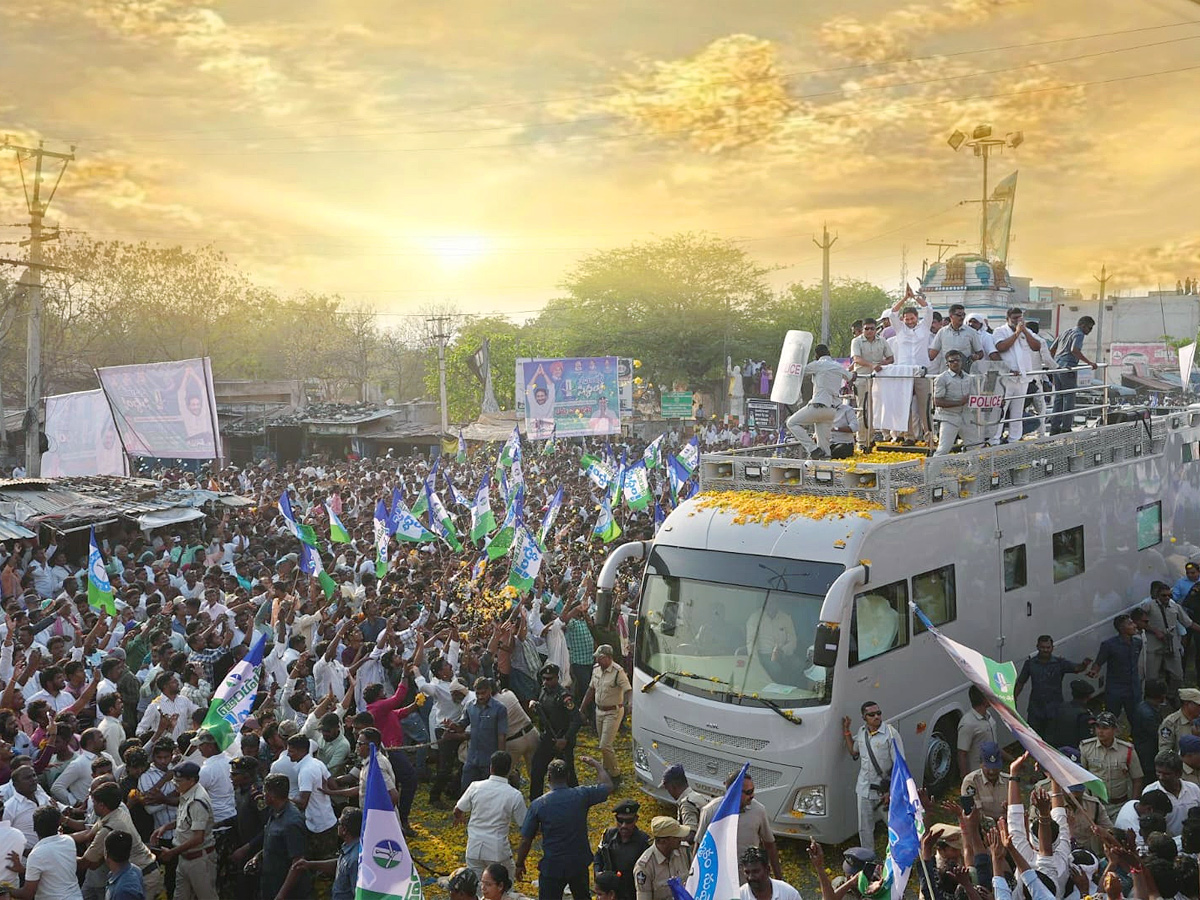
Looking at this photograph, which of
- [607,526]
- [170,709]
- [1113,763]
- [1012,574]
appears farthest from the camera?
[607,526]

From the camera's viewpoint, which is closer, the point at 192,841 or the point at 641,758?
the point at 192,841

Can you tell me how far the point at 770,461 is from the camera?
942 cm

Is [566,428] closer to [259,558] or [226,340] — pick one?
[259,558]

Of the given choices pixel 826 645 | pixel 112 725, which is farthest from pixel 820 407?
pixel 112 725

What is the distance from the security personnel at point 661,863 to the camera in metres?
6.27

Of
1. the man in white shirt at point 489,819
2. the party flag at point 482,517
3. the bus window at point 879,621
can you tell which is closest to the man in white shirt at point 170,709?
the man in white shirt at point 489,819

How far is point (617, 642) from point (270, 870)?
21.8 ft

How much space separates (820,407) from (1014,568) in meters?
2.39

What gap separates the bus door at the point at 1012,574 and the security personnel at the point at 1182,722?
5.68 feet

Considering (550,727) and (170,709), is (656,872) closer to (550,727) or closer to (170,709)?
(550,727)

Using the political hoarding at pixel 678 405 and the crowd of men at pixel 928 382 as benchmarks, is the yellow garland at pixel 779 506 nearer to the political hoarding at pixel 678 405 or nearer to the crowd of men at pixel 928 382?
the crowd of men at pixel 928 382

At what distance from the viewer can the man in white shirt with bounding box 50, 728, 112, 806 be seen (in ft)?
25.0

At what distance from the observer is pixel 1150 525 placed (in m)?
12.9

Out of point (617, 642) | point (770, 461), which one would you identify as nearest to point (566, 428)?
point (617, 642)
